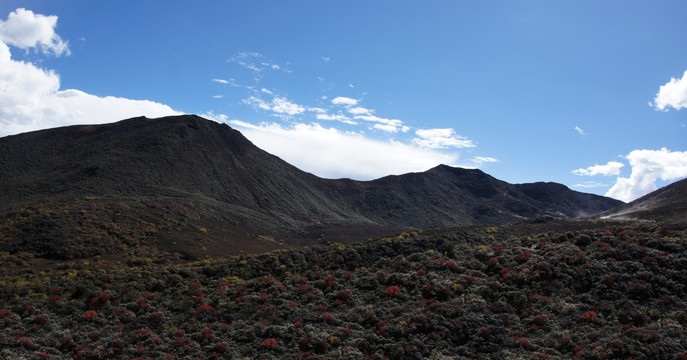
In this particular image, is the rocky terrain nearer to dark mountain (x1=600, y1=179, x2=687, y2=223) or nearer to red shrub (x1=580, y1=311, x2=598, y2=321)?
red shrub (x1=580, y1=311, x2=598, y2=321)

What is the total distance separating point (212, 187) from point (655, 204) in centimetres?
8761

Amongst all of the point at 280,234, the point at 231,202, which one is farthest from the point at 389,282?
the point at 231,202

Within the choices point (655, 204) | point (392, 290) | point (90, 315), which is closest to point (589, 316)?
point (392, 290)

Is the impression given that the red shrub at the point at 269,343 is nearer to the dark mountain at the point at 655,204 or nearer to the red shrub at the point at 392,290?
the red shrub at the point at 392,290

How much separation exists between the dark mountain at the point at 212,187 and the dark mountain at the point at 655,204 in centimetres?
3666

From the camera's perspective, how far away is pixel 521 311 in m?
18.1

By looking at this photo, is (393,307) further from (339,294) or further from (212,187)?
(212,187)

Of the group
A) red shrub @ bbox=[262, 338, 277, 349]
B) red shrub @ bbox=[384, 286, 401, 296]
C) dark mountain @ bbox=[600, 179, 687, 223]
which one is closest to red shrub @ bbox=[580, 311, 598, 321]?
red shrub @ bbox=[384, 286, 401, 296]

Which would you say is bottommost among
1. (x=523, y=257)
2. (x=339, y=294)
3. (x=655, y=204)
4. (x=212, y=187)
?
(x=339, y=294)

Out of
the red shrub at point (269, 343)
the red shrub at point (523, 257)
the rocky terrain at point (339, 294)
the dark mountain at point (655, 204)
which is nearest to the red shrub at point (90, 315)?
the rocky terrain at point (339, 294)

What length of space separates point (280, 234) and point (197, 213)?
1335cm

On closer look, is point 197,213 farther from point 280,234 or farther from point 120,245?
point 120,245

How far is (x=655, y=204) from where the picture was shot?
271 ft

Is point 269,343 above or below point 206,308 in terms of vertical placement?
below
